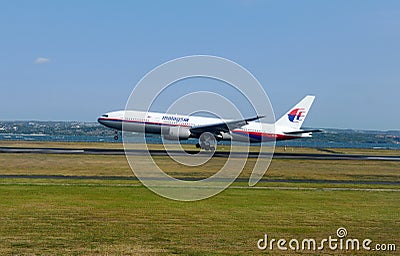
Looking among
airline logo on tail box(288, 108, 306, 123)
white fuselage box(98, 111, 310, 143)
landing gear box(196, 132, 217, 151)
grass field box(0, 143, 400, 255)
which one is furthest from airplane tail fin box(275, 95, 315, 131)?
grass field box(0, 143, 400, 255)

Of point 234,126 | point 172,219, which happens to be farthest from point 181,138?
point 172,219

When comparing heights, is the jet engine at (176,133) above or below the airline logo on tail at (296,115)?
below

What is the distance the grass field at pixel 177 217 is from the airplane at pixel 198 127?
30792mm

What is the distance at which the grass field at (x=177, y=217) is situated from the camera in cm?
1691

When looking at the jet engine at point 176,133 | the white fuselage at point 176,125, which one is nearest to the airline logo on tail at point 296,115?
the white fuselage at point 176,125

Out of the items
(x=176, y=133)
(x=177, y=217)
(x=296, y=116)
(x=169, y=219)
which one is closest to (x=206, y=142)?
(x=176, y=133)

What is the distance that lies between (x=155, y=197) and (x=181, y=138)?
129 feet

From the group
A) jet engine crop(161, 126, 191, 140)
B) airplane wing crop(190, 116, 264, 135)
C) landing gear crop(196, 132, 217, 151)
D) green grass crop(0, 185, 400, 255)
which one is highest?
airplane wing crop(190, 116, 264, 135)

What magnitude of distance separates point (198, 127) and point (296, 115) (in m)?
21.0

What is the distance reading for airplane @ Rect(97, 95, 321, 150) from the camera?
223ft

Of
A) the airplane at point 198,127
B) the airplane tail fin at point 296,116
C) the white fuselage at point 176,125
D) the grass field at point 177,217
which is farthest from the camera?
the airplane tail fin at point 296,116

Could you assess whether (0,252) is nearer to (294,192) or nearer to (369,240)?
(369,240)

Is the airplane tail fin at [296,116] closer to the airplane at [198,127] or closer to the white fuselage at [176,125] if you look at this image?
the airplane at [198,127]

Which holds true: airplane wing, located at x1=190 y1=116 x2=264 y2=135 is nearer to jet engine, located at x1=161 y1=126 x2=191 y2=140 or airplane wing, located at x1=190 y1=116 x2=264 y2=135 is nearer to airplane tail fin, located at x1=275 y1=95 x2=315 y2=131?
jet engine, located at x1=161 y1=126 x2=191 y2=140
